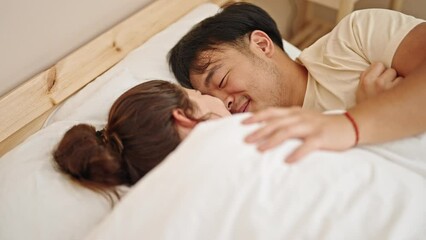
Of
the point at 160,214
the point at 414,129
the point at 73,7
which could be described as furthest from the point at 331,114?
the point at 73,7

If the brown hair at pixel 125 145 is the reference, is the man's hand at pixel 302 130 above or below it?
below

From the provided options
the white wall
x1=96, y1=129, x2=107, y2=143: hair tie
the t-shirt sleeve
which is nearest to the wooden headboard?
the white wall

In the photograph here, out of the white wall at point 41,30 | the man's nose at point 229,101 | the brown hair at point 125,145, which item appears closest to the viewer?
the brown hair at point 125,145

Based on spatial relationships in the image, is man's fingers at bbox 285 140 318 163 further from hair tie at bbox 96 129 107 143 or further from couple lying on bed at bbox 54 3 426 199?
hair tie at bbox 96 129 107 143

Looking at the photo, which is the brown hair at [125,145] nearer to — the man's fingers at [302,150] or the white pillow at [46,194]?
the white pillow at [46,194]

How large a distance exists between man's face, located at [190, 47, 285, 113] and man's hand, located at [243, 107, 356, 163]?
1.03 feet

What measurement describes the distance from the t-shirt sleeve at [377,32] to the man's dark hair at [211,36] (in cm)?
27

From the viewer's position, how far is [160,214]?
755 millimetres

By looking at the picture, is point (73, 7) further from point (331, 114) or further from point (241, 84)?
point (331, 114)

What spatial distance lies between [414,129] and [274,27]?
582mm

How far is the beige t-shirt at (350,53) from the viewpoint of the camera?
44.0 inches

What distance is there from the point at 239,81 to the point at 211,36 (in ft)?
0.55

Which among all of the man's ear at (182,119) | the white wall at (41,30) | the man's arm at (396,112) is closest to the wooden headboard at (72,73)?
the white wall at (41,30)

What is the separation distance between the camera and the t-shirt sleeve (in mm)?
1101
